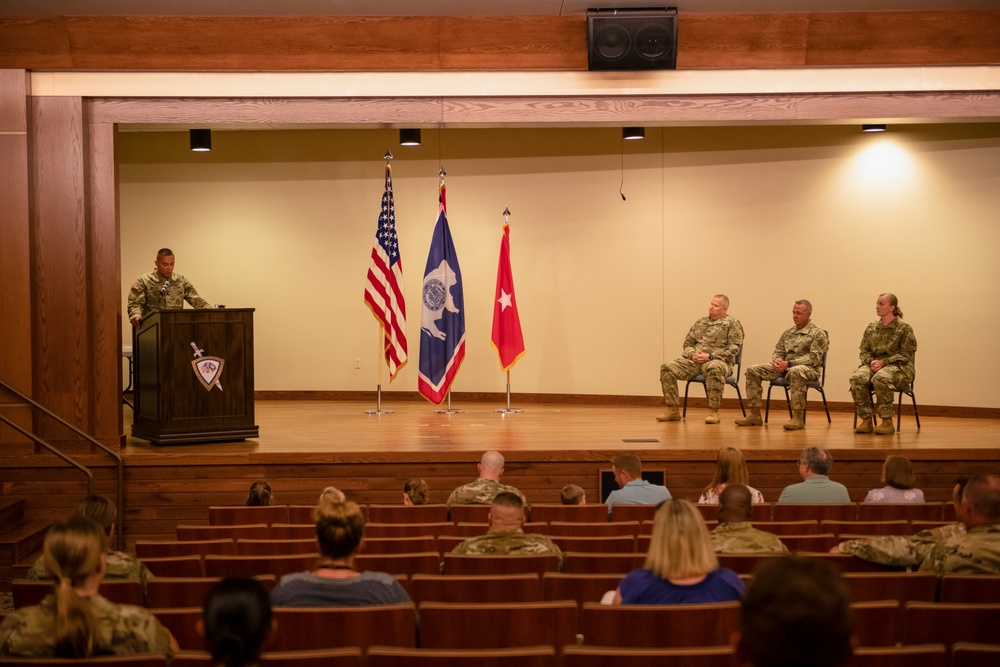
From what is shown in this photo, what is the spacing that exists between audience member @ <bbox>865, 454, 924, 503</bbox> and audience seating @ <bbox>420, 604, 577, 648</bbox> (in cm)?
332

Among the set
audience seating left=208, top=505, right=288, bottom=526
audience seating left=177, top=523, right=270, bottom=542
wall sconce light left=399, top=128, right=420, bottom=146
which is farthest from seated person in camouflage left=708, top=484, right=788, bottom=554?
wall sconce light left=399, top=128, right=420, bottom=146

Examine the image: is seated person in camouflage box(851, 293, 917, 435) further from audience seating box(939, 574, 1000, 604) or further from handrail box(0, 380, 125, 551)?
handrail box(0, 380, 125, 551)

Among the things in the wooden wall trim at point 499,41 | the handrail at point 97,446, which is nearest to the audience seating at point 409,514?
the handrail at point 97,446

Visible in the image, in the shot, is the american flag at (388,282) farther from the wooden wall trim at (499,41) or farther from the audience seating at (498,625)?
the audience seating at (498,625)

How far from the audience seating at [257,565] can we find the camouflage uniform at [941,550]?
2.00 m

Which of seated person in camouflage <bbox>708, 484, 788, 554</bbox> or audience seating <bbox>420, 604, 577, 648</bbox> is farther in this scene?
seated person in camouflage <bbox>708, 484, 788, 554</bbox>

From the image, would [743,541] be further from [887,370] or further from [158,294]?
[158,294]

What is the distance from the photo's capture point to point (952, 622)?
274 cm

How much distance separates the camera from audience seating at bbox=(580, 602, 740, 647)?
2619mm

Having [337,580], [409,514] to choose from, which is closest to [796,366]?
[409,514]

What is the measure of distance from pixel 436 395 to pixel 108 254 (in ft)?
10.5

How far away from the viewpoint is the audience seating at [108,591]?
10.5ft

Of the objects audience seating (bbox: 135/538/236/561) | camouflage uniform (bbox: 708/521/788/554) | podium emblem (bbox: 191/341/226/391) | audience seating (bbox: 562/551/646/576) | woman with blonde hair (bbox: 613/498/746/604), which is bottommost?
audience seating (bbox: 135/538/236/561)

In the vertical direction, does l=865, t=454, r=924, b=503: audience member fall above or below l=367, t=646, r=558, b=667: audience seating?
below
